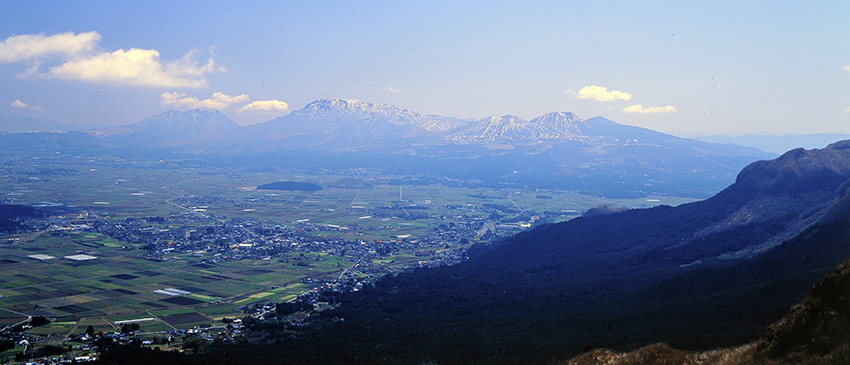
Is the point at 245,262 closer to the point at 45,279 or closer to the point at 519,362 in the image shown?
the point at 45,279

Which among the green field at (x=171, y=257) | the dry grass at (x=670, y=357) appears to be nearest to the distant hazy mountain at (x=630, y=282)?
the dry grass at (x=670, y=357)

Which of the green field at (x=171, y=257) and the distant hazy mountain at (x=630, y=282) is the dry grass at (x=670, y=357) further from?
the green field at (x=171, y=257)

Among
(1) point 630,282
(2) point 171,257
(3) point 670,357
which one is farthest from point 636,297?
(2) point 171,257

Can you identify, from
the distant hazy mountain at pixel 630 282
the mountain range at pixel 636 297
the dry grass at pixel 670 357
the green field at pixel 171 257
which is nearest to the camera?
the dry grass at pixel 670 357

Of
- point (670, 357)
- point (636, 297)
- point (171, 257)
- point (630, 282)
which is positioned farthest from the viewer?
point (171, 257)

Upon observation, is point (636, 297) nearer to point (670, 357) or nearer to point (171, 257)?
point (670, 357)

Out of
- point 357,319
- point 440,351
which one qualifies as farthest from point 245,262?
point 440,351

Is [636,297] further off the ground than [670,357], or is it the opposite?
[670,357]

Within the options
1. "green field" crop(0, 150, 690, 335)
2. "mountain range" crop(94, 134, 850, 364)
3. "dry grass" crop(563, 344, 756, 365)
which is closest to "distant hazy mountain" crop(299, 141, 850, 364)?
"mountain range" crop(94, 134, 850, 364)
